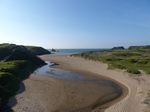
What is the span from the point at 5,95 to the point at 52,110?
784cm

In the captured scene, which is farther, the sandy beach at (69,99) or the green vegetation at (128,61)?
the green vegetation at (128,61)

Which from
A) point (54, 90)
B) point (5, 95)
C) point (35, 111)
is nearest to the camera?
point (35, 111)

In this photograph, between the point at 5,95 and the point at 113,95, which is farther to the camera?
the point at 113,95

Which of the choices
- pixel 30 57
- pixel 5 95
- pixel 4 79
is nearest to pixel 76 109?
pixel 5 95

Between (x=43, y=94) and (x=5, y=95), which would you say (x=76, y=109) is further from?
(x=5, y=95)

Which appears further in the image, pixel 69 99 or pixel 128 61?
pixel 128 61

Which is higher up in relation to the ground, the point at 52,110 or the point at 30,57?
the point at 30,57

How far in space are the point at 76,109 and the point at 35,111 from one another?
4962 millimetres

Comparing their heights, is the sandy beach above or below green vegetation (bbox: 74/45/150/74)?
below

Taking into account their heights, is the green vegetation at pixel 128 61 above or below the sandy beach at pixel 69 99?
above

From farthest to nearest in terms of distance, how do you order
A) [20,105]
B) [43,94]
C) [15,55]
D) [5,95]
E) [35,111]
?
[15,55]
[43,94]
[5,95]
[20,105]
[35,111]

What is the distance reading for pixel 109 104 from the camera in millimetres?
16469

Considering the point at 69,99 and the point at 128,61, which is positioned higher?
the point at 128,61

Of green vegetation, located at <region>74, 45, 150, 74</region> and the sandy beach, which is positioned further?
green vegetation, located at <region>74, 45, 150, 74</region>
